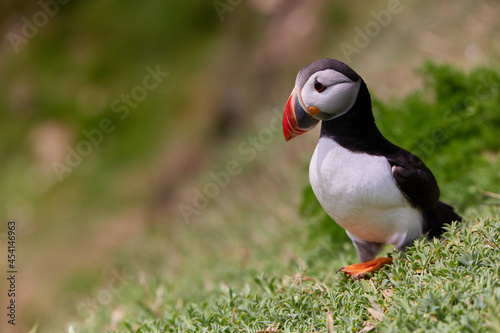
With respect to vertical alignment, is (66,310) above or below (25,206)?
above

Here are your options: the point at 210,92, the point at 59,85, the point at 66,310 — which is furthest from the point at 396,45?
the point at 59,85

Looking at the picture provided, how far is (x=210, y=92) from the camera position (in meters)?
10.6

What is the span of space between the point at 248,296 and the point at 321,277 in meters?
0.52

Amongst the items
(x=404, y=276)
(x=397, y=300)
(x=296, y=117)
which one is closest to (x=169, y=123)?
(x=296, y=117)

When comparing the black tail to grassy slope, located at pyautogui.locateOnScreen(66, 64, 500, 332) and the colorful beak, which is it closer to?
grassy slope, located at pyautogui.locateOnScreen(66, 64, 500, 332)

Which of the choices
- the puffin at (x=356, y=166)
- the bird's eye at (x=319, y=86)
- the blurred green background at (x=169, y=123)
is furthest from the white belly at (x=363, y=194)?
the blurred green background at (x=169, y=123)

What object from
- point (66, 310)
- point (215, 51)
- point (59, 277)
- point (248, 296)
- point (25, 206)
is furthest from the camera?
point (215, 51)

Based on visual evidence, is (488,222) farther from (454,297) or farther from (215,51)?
(215,51)

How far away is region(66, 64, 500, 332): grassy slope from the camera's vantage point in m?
1.91

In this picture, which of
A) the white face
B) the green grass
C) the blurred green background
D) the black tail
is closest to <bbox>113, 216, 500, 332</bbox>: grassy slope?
the green grass

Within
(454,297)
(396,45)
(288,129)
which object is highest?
(288,129)

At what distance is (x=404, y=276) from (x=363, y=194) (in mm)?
383

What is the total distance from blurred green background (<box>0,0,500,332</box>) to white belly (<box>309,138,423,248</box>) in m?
1.43

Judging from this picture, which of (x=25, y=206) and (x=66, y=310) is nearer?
(x=66, y=310)
